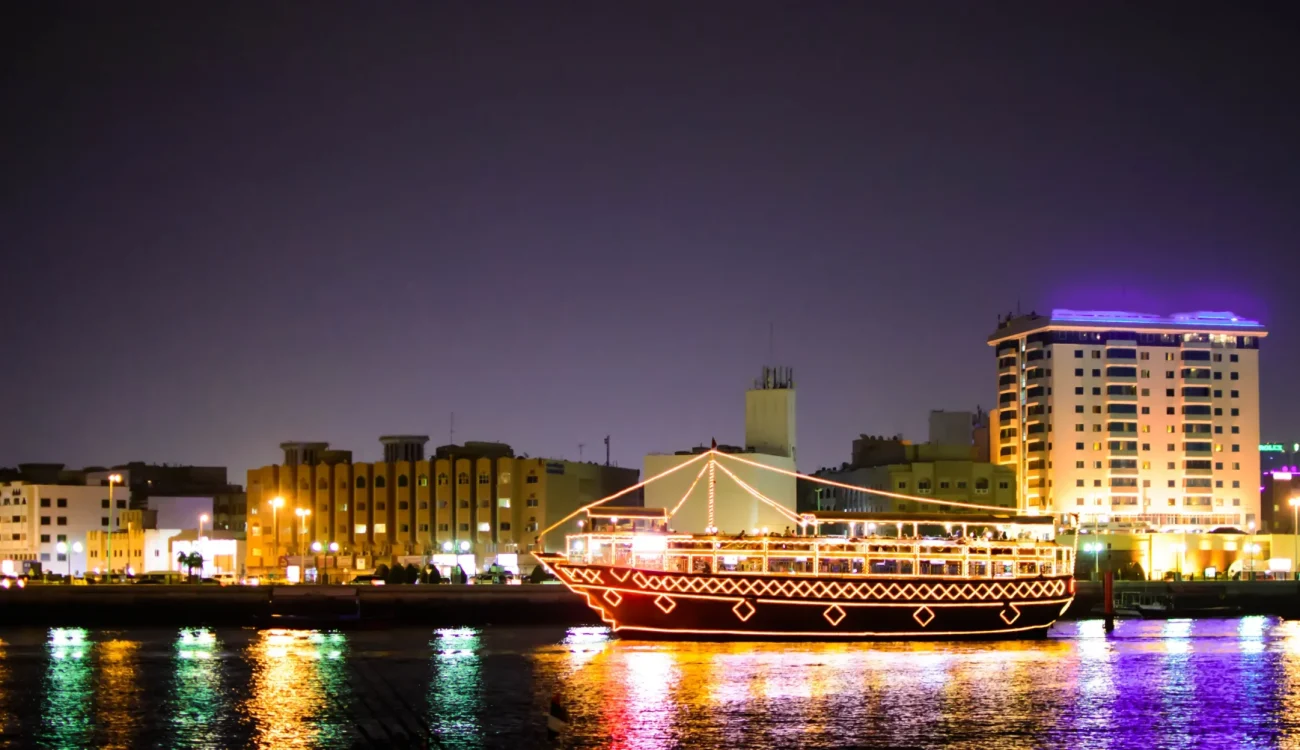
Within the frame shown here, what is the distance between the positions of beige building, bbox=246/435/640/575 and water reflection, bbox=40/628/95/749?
5130 centimetres

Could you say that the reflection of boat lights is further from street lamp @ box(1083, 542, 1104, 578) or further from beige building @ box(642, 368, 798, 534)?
street lamp @ box(1083, 542, 1104, 578)

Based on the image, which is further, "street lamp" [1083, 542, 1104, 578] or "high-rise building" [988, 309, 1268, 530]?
"high-rise building" [988, 309, 1268, 530]

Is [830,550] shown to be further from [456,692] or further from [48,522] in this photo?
[48,522]

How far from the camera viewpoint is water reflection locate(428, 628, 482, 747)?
4966 centimetres

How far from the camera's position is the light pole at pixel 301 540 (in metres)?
117

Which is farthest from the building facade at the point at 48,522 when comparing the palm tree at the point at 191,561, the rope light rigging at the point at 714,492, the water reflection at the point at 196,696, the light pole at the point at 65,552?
the water reflection at the point at 196,696

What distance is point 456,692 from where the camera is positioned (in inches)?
2309

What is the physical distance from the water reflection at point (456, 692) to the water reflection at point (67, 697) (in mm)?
10436

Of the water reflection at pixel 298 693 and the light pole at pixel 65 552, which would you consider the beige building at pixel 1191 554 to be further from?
the light pole at pixel 65 552

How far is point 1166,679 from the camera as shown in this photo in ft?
213

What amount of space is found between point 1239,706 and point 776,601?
25.2 metres

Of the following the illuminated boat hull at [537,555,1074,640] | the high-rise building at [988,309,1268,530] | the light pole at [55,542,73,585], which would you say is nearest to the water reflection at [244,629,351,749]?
the illuminated boat hull at [537,555,1074,640]

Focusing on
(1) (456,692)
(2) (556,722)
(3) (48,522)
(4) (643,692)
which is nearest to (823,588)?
(4) (643,692)

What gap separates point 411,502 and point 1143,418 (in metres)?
67.7
